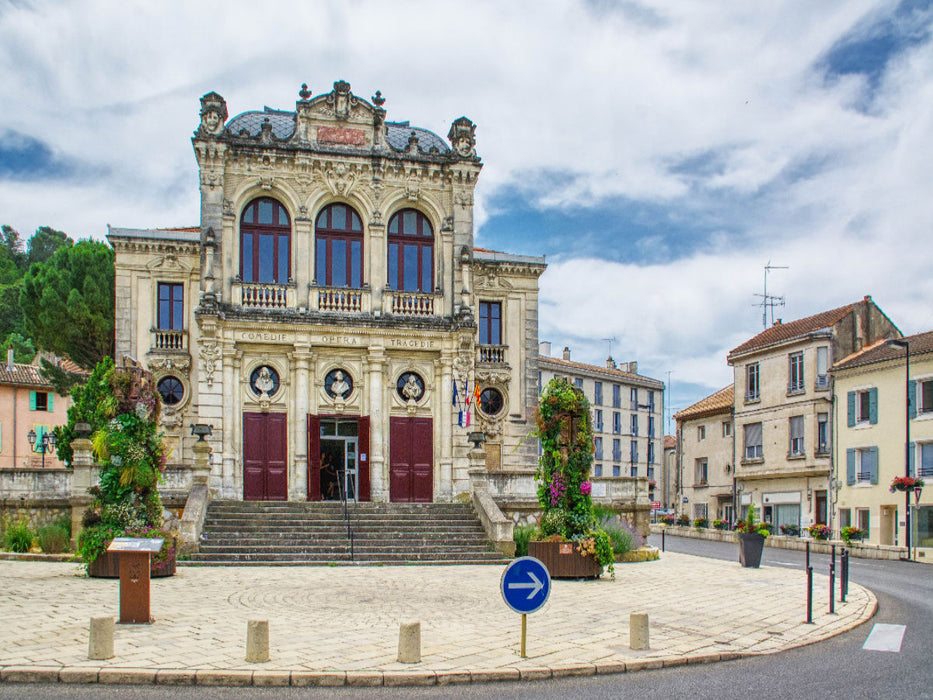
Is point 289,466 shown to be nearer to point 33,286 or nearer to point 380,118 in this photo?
point 380,118

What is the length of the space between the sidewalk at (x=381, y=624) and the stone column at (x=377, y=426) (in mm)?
9262

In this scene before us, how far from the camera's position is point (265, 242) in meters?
29.3

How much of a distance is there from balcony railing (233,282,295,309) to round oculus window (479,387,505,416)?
7.63 meters

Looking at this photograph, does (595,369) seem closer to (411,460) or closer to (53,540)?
(411,460)

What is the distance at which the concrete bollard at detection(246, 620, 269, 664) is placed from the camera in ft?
30.6

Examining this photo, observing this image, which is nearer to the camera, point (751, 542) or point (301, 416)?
point (751, 542)

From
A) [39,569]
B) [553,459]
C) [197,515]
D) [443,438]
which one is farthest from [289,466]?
[553,459]

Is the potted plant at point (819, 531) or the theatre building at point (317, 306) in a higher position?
the theatre building at point (317, 306)

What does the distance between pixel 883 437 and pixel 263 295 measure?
24.0m

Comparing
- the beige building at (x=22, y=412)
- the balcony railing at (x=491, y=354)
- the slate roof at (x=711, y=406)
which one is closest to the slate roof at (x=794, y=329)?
the slate roof at (x=711, y=406)

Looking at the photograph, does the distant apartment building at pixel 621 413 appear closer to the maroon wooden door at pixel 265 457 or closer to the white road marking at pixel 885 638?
the maroon wooden door at pixel 265 457

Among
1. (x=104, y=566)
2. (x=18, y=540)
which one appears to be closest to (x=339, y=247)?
(x=18, y=540)

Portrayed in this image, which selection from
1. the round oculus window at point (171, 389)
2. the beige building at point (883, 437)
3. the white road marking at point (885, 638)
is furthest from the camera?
the beige building at point (883, 437)

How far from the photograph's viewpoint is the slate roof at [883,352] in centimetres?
3480
